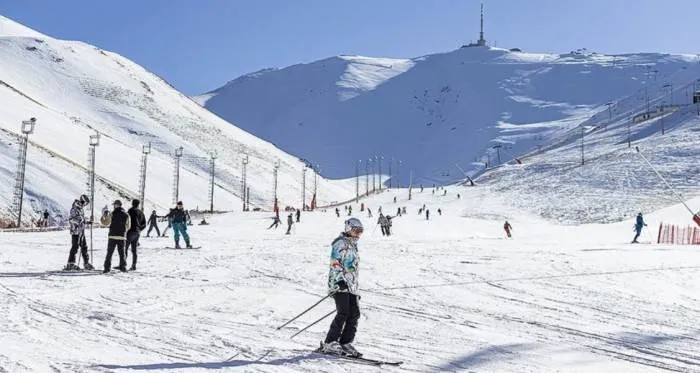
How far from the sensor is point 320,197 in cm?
14475

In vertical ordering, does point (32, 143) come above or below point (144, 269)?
above

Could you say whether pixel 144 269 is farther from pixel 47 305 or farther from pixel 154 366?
pixel 154 366

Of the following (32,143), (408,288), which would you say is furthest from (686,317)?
(32,143)

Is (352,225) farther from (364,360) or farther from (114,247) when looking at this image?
(114,247)

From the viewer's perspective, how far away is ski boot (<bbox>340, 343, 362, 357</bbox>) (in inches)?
350

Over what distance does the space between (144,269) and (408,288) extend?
690cm

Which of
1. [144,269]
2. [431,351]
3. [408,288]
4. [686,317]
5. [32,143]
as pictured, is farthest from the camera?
[32,143]

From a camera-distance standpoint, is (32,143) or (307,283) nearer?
(307,283)

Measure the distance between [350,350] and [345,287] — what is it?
772mm

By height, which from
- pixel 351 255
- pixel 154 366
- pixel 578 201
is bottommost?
pixel 154 366

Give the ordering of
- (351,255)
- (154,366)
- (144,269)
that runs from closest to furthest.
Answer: (154,366) → (351,255) → (144,269)

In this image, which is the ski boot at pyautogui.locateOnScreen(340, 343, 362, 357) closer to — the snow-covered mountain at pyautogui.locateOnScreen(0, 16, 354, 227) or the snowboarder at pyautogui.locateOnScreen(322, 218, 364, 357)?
the snowboarder at pyautogui.locateOnScreen(322, 218, 364, 357)

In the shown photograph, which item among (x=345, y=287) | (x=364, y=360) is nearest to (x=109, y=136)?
(x=345, y=287)

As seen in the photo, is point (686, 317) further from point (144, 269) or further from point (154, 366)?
point (144, 269)
